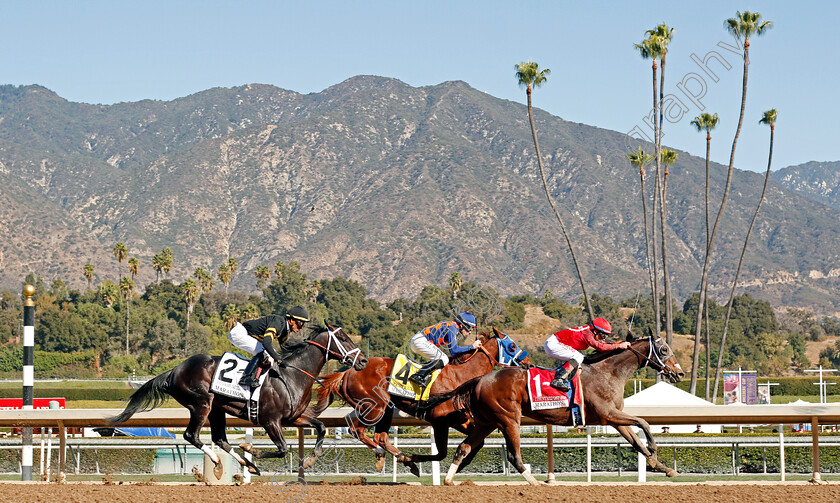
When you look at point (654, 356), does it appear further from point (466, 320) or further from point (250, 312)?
point (250, 312)

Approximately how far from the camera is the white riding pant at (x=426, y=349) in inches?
376

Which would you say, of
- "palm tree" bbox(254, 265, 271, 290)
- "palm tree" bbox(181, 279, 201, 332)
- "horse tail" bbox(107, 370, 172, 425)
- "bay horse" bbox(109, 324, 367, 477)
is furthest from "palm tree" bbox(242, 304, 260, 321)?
"bay horse" bbox(109, 324, 367, 477)

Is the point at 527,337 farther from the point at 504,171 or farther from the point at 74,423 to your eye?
the point at 504,171

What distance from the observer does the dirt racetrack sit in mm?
7828

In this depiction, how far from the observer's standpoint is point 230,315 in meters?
83.4

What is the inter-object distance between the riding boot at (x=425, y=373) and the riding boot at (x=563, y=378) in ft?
4.07

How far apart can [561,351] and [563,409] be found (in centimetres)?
54

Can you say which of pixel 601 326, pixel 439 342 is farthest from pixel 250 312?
pixel 601 326

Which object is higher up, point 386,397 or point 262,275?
point 262,275

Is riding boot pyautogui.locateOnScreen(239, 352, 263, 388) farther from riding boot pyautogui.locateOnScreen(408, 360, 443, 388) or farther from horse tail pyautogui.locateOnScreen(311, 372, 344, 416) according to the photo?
riding boot pyautogui.locateOnScreen(408, 360, 443, 388)

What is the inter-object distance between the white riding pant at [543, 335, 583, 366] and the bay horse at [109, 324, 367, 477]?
69.6 inches

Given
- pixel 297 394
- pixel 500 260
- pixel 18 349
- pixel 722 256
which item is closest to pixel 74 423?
pixel 297 394

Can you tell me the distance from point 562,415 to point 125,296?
8353 centimetres

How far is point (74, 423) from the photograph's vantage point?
10.4m
